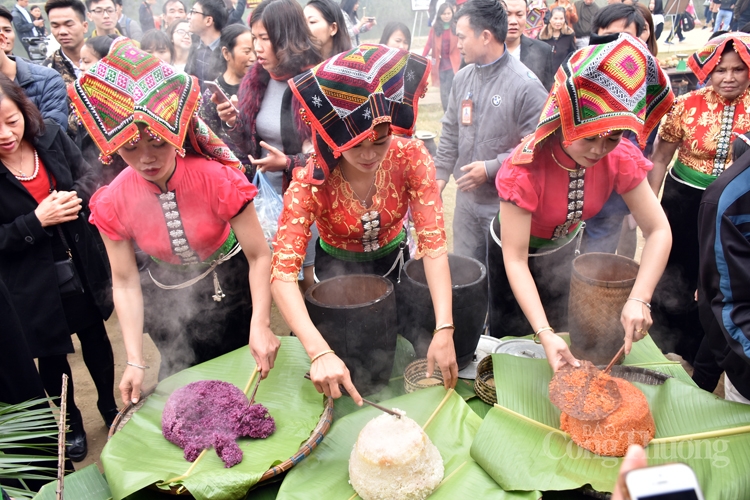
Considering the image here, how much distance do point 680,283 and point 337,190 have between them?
2666mm

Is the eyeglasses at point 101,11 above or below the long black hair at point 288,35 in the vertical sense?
below

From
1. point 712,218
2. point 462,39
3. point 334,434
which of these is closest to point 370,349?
point 334,434

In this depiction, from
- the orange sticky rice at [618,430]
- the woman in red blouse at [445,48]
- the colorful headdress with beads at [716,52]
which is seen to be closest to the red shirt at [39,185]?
the orange sticky rice at [618,430]

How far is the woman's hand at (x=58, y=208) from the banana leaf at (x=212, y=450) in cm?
125

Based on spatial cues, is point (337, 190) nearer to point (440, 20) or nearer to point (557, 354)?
point (557, 354)

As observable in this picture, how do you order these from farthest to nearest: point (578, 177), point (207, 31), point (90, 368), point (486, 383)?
point (207, 31) < point (90, 368) < point (578, 177) < point (486, 383)

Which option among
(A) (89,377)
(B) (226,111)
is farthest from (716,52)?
(A) (89,377)

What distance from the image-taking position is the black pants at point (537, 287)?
8.68 feet

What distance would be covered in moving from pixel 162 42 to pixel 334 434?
15.6 feet

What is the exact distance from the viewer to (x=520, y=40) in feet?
15.3

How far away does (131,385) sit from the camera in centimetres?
205

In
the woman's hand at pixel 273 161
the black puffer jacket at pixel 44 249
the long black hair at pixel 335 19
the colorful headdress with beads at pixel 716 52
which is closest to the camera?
the black puffer jacket at pixel 44 249

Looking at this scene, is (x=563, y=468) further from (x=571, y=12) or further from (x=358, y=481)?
(x=571, y=12)

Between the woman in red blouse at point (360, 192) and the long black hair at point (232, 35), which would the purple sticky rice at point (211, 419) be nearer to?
the woman in red blouse at point (360, 192)
